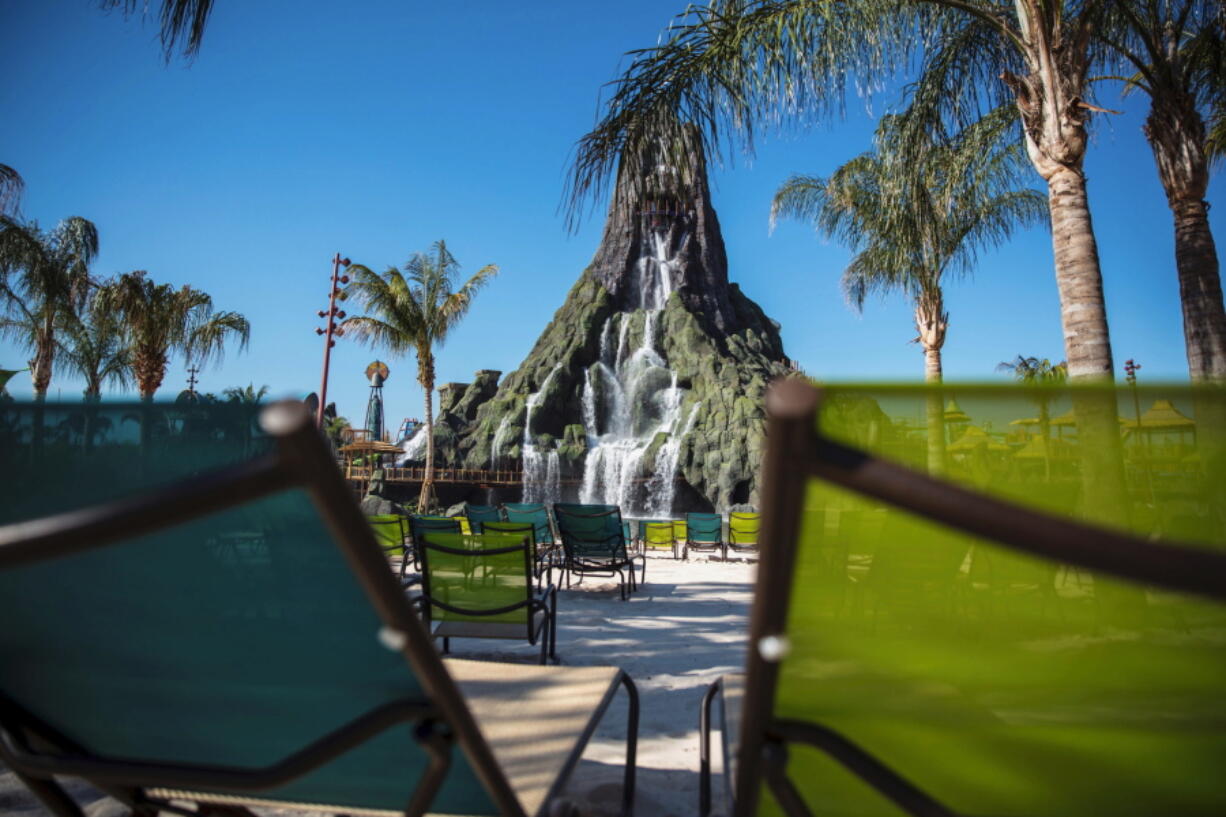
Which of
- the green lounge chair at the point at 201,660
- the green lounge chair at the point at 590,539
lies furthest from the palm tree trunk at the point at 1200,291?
the green lounge chair at the point at 201,660

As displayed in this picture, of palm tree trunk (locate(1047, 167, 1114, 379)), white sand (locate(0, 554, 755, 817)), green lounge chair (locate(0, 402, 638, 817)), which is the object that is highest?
palm tree trunk (locate(1047, 167, 1114, 379))

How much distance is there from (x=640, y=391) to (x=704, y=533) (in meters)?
26.5

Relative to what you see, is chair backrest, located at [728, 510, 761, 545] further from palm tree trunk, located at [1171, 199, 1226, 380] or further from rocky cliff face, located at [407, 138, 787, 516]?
rocky cliff face, located at [407, 138, 787, 516]

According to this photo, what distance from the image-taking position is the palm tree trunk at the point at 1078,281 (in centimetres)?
517

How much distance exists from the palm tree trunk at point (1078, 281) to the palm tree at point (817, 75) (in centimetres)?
1

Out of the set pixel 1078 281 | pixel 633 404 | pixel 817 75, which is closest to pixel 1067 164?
pixel 1078 281

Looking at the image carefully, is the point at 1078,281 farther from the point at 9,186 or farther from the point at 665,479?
the point at 665,479

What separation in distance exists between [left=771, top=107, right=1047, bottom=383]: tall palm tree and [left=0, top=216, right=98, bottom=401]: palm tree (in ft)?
55.1

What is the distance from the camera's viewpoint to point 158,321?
18250 millimetres

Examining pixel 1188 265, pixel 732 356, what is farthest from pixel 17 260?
pixel 732 356

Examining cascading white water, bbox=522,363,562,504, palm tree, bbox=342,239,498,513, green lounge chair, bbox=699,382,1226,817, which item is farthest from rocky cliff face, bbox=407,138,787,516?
green lounge chair, bbox=699,382,1226,817

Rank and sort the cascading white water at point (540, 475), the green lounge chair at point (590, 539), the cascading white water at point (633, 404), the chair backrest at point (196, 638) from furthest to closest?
the cascading white water at point (540, 475) → the cascading white water at point (633, 404) → the green lounge chair at point (590, 539) → the chair backrest at point (196, 638)

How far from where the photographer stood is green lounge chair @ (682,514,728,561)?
13.1 meters

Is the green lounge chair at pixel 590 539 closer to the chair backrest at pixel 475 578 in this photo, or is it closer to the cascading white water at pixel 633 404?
the chair backrest at pixel 475 578
